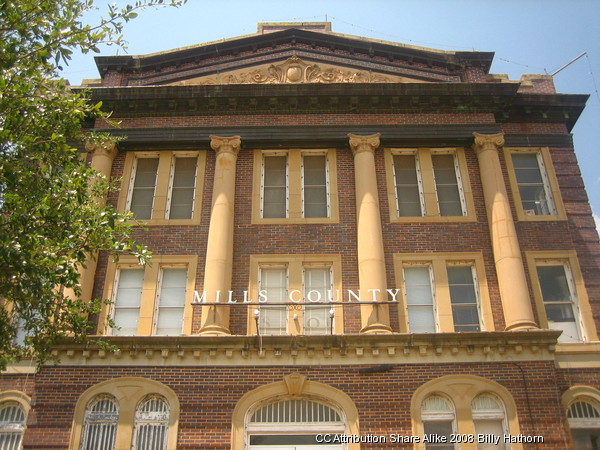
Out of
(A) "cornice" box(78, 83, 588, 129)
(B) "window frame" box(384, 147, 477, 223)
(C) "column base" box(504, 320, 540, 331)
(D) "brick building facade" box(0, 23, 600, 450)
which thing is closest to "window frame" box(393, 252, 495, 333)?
(D) "brick building facade" box(0, 23, 600, 450)

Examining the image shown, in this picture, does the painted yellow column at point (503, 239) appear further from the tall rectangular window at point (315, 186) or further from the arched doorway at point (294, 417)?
the arched doorway at point (294, 417)

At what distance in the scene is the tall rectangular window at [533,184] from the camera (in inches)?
747

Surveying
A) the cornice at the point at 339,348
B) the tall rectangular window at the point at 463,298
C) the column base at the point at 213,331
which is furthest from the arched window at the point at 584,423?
the column base at the point at 213,331

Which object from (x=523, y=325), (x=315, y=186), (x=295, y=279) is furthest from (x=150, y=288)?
(x=523, y=325)

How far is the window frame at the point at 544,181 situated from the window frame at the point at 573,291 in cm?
123

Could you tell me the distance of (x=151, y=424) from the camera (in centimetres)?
1524

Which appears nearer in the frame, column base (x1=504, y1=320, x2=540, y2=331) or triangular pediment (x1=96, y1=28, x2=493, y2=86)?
column base (x1=504, y1=320, x2=540, y2=331)

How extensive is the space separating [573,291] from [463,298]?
3166mm

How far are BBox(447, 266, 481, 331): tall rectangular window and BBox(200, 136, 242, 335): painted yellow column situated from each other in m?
6.23

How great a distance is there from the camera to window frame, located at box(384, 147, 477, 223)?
18297 millimetres

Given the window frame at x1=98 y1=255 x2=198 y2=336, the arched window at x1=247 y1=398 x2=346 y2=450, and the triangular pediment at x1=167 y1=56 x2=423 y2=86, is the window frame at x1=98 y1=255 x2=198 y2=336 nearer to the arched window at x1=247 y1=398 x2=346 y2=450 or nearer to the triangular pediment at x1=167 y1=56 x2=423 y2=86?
the arched window at x1=247 y1=398 x2=346 y2=450

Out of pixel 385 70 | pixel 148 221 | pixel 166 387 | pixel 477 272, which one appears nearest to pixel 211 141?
pixel 148 221

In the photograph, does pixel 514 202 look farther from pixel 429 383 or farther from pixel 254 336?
pixel 254 336

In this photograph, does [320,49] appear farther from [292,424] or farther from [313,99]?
[292,424]
